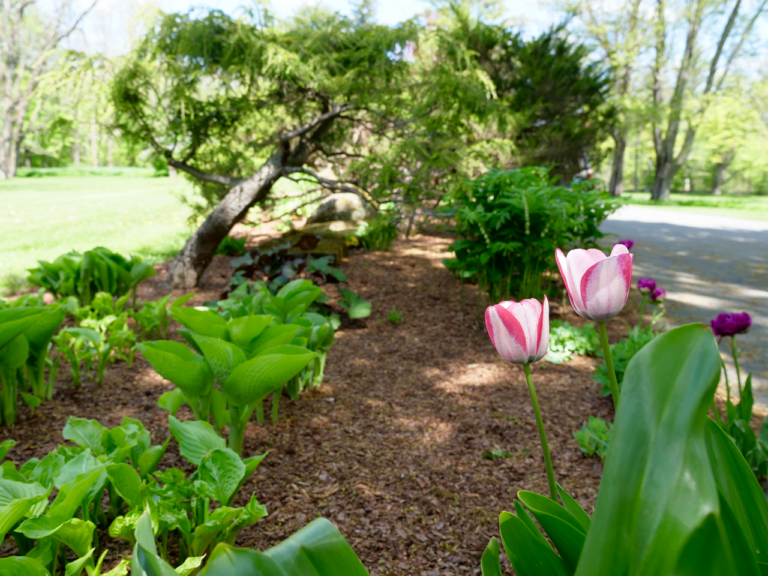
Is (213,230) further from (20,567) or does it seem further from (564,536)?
(564,536)

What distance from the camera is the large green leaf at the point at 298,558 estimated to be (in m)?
0.64

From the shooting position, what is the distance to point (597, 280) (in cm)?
82

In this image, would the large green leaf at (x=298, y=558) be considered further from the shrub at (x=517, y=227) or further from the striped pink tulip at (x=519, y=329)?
the shrub at (x=517, y=227)

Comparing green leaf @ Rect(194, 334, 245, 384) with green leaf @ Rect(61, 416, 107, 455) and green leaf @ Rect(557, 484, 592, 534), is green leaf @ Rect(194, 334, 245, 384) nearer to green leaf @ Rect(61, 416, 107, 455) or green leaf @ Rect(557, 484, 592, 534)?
green leaf @ Rect(61, 416, 107, 455)

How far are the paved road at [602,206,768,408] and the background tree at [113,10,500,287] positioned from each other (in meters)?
2.38

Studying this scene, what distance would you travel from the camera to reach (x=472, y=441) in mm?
2385

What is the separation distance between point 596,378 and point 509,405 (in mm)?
506

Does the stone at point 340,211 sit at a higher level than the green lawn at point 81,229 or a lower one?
higher

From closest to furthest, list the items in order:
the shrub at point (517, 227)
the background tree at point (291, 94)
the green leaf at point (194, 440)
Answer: the green leaf at point (194, 440), the shrub at point (517, 227), the background tree at point (291, 94)

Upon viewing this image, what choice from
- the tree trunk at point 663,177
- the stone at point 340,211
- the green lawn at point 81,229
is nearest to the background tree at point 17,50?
the green lawn at point 81,229

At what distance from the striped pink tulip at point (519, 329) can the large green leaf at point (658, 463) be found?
273mm

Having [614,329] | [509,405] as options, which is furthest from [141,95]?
[614,329]

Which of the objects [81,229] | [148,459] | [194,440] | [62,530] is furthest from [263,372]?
[81,229]

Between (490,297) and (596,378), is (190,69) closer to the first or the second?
(490,297)
